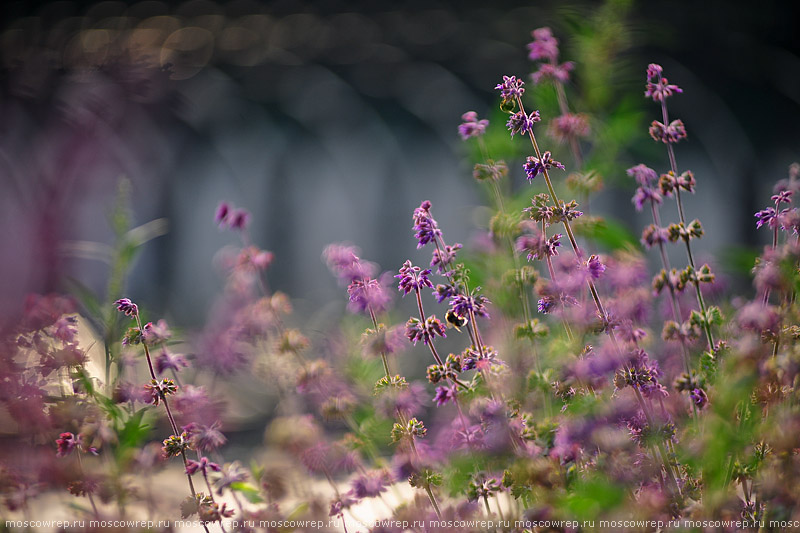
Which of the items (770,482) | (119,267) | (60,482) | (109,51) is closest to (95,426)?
(60,482)

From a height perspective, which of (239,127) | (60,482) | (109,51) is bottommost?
(60,482)

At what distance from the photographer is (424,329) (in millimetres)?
1090

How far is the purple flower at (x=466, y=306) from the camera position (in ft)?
3.36

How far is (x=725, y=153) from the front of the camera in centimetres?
552

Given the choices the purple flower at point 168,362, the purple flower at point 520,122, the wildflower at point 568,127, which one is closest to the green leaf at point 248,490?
the purple flower at point 168,362

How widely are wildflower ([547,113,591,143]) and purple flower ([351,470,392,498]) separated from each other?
2.54ft

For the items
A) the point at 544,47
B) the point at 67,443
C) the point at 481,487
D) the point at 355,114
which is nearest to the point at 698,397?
the point at 481,487

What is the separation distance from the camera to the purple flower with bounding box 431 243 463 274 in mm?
1057

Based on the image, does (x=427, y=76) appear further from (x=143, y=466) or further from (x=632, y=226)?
(x=143, y=466)

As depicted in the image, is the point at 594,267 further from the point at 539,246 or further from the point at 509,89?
the point at 509,89

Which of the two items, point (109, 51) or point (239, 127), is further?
point (239, 127)

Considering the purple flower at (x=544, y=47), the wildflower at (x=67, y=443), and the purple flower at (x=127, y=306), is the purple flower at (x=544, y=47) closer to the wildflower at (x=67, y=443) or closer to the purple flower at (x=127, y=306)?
the purple flower at (x=127, y=306)

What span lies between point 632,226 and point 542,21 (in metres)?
1.95

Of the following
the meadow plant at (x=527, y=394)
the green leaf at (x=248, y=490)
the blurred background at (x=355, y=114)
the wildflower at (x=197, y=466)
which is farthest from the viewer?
the blurred background at (x=355, y=114)
